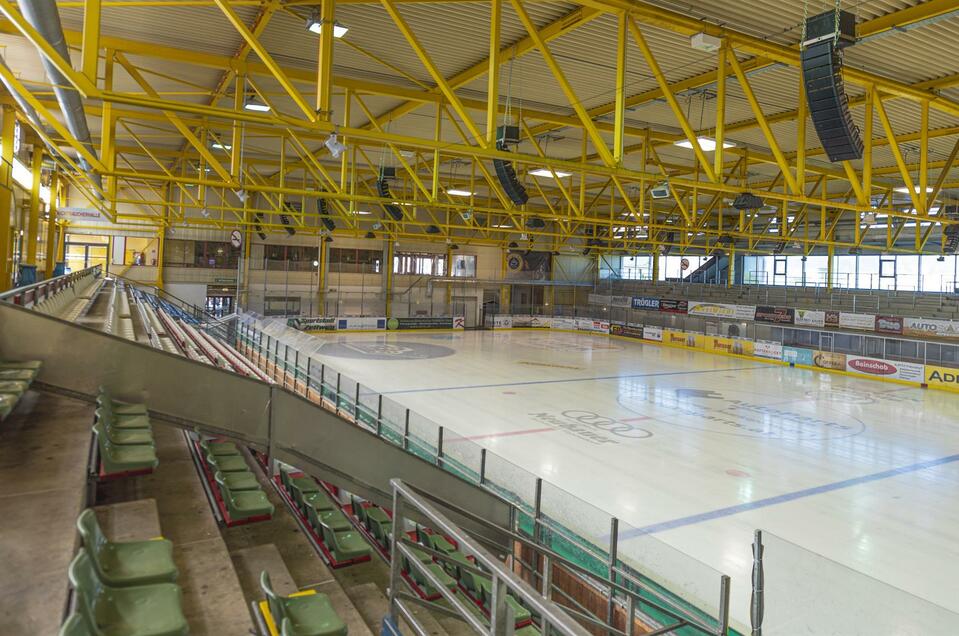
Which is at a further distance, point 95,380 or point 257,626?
point 95,380

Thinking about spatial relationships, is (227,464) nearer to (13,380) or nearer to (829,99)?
(13,380)

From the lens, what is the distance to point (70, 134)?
38.8 feet

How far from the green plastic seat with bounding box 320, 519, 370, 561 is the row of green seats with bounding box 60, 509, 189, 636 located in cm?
270

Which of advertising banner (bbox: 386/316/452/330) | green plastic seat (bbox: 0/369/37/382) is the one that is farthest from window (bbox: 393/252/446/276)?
green plastic seat (bbox: 0/369/37/382)

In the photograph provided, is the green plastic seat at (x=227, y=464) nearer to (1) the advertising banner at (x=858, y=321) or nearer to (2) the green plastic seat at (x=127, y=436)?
(2) the green plastic seat at (x=127, y=436)

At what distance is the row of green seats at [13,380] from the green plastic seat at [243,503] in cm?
184

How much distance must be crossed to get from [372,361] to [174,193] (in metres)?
19.5

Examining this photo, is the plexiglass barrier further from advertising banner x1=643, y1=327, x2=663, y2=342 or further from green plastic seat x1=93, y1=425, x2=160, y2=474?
advertising banner x1=643, y1=327, x2=663, y2=342

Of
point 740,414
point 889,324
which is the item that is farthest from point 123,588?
point 889,324

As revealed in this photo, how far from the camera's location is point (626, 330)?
127 feet

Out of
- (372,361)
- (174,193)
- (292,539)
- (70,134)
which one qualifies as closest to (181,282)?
(174,193)

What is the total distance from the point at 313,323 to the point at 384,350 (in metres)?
7.91

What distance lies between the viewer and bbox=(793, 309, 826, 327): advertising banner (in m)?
33.1

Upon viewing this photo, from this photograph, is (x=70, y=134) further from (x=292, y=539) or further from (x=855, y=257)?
(x=855, y=257)
